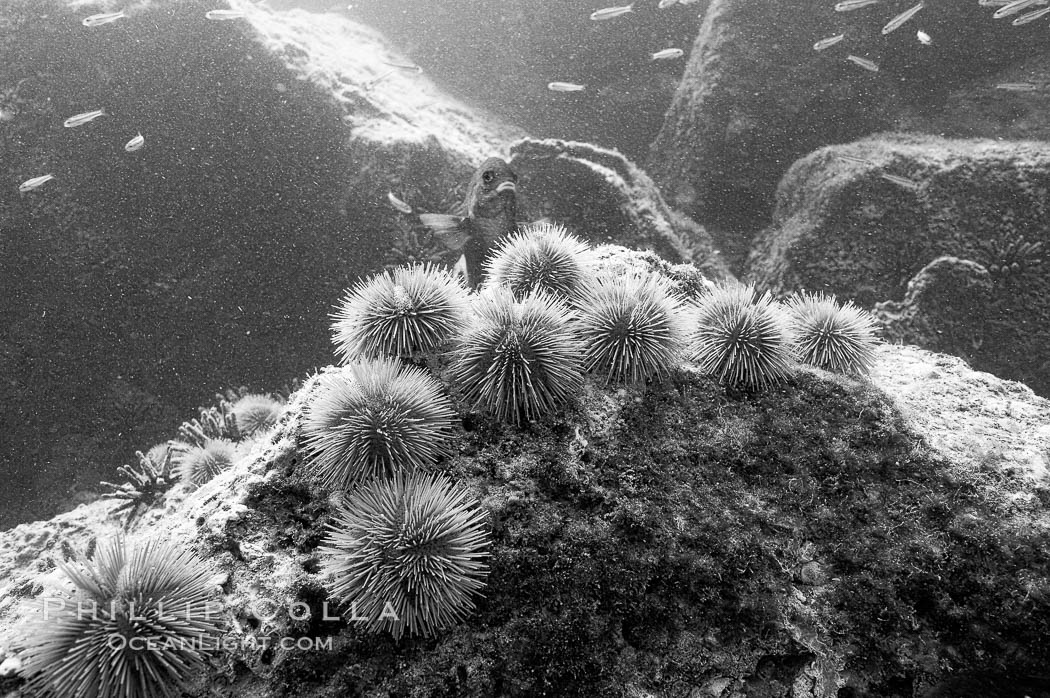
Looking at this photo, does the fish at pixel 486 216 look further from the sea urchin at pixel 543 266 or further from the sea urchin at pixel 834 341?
the sea urchin at pixel 834 341

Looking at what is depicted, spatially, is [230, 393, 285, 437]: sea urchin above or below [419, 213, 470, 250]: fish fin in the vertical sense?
below

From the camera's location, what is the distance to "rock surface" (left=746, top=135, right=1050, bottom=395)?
7.04m

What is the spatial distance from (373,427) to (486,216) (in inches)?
154

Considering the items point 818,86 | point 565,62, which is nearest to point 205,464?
point 818,86

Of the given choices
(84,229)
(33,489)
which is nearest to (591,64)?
(84,229)

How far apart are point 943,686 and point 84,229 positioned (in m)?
12.1

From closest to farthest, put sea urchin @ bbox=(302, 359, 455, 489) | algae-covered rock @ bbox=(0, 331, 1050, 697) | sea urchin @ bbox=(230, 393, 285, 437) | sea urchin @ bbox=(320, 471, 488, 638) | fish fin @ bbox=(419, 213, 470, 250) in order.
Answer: sea urchin @ bbox=(320, 471, 488, 638)
algae-covered rock @ bbox=(0, 331, 1050, 697)
sea urchin @ bbox=(302, 359, 455, 489)
fish fin @ bbox=(419, 213, 470, 250)
sea urchin @ bbox=(230, 393, 285, 437)

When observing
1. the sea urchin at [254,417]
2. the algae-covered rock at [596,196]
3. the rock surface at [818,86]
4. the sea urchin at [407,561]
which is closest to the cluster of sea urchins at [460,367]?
the sea urchin at [407,561]

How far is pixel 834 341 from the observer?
370 centimetres

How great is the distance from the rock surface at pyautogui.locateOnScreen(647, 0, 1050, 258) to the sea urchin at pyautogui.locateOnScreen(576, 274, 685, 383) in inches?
295

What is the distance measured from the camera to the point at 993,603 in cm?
290

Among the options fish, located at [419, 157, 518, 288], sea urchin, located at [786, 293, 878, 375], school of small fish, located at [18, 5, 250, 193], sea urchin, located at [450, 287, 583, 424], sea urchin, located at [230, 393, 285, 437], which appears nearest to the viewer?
sea urchin, located at [450, 287, 583, 424]

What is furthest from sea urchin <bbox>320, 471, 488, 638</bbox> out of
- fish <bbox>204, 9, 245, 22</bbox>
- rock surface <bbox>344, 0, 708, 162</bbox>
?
rock surface <bbox>344, 0, 708, 162</bbox>

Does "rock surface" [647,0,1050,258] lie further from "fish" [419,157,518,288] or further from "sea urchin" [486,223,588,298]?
"sea urchin" [486,223,588,298]
